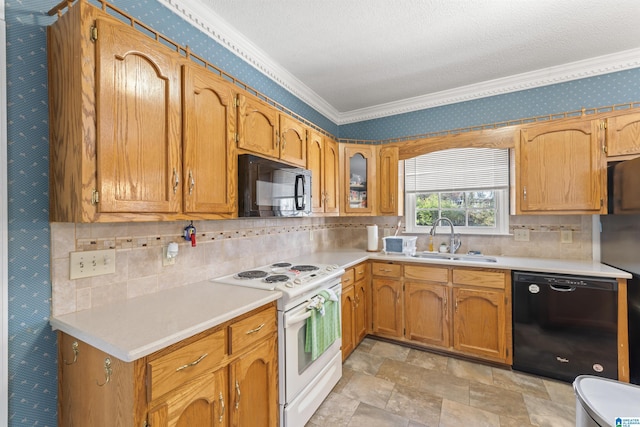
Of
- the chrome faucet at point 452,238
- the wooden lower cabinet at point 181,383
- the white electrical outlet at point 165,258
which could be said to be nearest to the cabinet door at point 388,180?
the chrome faucet at point 452,238

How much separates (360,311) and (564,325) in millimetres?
1588

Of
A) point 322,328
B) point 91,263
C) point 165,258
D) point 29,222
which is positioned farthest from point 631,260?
point 29,222

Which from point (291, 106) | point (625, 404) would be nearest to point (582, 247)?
point (625, 404)

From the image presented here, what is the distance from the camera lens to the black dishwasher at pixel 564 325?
1995 mm

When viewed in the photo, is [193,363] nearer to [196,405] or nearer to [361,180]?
[196,405]

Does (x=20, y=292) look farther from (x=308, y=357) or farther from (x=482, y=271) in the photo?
(x=482, y=271)

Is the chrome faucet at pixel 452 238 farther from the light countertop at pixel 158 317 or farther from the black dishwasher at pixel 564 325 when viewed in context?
the light countertop at pixel 158 317

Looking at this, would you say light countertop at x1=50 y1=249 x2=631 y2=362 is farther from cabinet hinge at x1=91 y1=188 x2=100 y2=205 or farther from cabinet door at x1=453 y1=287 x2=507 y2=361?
cabinet door at x1=453 y1=287 x2=507 y2=361

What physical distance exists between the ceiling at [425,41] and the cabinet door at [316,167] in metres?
0.67

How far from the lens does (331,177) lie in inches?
113

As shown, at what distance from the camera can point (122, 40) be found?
1.13m

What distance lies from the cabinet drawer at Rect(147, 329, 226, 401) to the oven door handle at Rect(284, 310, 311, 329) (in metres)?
0.41

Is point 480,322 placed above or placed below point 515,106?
below

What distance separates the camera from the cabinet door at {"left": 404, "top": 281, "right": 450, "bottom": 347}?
2.54 metres
